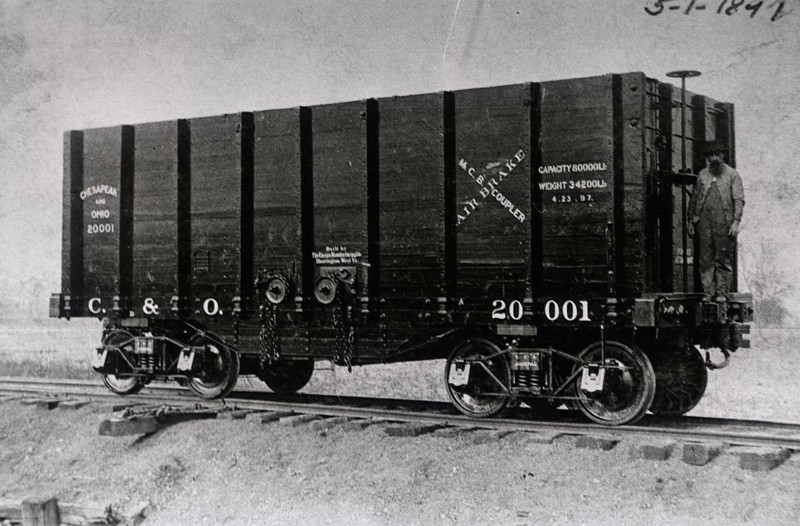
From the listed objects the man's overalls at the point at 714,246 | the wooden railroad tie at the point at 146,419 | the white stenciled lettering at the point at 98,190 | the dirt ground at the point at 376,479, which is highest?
the white stenciled lettering at the point at 98,190

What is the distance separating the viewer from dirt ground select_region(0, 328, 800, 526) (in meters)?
6.41

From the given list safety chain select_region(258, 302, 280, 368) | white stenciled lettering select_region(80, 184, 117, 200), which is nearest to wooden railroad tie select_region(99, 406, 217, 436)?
safety chain select_region(258, 302, 280, 368)

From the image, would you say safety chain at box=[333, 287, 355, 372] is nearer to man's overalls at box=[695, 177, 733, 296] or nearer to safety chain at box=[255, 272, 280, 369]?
safety chain at box=[255, 272, 280, 369]

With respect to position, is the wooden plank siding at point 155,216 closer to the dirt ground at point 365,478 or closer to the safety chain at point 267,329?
the safety chain at point 267,329

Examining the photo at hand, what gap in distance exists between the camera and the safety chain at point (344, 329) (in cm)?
965

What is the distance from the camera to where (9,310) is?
17.8m

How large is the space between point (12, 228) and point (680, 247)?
1074 centimetres

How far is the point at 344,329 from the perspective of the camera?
971 centimetres

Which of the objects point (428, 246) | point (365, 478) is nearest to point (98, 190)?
point (428, 246)

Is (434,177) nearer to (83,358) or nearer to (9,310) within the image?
(83,358)

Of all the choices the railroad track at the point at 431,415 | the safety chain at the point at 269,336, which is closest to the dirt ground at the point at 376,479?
the railroad track at the point at 431,415

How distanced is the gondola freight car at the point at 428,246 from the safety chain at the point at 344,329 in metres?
0.03

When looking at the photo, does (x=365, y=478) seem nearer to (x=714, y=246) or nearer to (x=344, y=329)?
(x=344, y=329)

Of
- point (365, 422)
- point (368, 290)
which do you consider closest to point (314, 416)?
point (365, 422)
